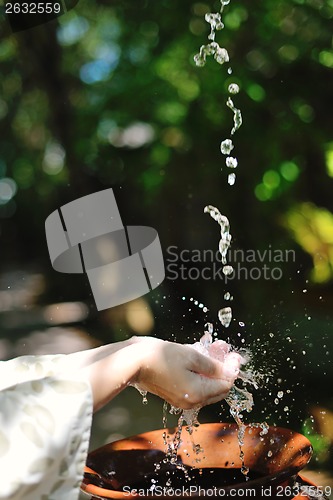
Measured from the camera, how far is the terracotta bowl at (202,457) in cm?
106

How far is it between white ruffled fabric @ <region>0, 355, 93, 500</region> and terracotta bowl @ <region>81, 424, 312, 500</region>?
8.4 inches

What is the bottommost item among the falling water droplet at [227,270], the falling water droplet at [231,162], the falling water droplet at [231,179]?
the falling water droplet at [227,270]

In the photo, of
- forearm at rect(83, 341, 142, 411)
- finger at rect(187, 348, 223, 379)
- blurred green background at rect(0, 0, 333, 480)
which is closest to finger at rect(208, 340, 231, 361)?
finger at rect(187, 348, 223, 379)

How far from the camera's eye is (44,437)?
30.9 inches

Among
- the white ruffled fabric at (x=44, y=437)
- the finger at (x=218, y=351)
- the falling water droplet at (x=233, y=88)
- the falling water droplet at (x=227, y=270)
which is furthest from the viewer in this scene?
the falling water droplet at (x=227, y=270)

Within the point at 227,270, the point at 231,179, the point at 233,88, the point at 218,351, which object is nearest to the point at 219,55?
the point at 233,88

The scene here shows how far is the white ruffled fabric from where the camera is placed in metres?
0.77

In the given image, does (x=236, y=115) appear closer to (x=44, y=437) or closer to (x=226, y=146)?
(x=226, y=146)

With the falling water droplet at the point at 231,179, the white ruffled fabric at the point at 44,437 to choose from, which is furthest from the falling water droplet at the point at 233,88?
the white ruffled fabric at the point at 44,437

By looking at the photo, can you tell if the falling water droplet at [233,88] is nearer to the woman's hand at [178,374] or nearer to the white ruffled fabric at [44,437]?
the woman's hand at [178,374]

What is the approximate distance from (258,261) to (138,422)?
2.64ft

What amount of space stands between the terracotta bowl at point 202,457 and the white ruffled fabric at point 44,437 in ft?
0.70

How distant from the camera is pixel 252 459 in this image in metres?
1.10

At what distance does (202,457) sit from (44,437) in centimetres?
41
